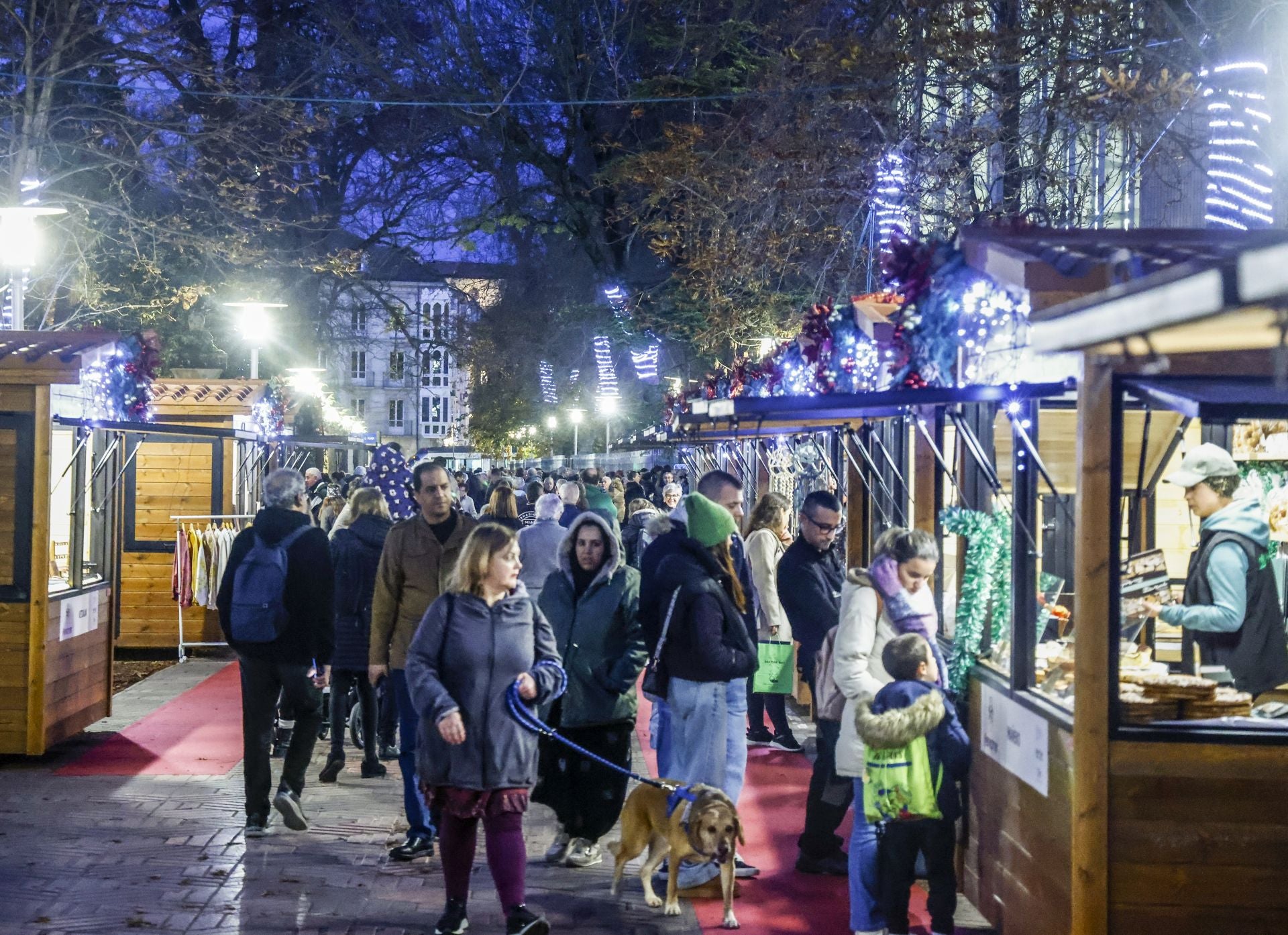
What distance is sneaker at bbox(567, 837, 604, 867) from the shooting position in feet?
23.8

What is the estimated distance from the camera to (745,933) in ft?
20.1

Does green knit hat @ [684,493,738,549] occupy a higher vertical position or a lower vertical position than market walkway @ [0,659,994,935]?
higher

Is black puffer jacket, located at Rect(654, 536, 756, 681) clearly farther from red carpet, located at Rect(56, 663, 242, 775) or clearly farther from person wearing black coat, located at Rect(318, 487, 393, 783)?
red carpet, located at Rect(56, 663, 242, 775)

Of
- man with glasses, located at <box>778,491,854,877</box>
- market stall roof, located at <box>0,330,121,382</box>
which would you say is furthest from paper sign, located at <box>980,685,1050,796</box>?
market stall roof, located at <box>0,330,121,382</box>

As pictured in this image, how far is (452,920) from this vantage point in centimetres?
580

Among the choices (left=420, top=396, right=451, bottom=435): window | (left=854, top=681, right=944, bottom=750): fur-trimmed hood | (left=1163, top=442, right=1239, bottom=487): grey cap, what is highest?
(left=420, top=396, right=451, bottom=435): window

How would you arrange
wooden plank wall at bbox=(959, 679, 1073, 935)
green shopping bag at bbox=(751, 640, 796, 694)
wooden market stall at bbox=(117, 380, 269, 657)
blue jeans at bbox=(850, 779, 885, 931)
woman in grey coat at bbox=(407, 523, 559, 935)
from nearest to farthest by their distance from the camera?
1. wooden plank wall at bbox=(959, 679, 1073, 935)
2. woman in grey coat at bbox=(407, 523, 559, 935)
3. blue jeans at bbox=(850, 779, 885, 931)
4. green shopping bag at bbox=(751, 640, 796, 694)
5. wooden market stall at bbox=(117, 380, 269, 657)

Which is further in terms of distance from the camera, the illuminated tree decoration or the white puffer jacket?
the illuminated tree decoration

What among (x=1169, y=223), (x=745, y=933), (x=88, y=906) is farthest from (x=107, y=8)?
(x=745, y=933)

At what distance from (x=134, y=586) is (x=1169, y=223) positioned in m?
11.9

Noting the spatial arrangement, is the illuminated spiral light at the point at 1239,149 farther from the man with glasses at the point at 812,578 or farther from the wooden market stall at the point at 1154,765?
the wooden market stall at the point at 1154,765

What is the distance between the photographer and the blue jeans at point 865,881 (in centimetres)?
571

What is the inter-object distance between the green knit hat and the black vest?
214 cm

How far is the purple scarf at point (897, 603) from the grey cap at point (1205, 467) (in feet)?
4.78
